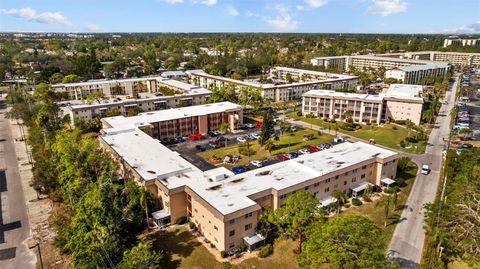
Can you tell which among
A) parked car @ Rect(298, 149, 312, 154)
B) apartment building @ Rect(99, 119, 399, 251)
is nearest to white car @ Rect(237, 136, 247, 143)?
parked car @ Rect(298, 149, 312, 154)

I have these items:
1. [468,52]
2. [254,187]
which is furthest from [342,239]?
[468,52]

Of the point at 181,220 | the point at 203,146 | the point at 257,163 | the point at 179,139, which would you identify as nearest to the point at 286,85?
the point at 179,139

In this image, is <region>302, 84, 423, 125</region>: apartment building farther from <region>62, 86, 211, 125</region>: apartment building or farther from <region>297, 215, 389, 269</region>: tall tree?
<region>297, 215, 389, 269</region>: tall tree

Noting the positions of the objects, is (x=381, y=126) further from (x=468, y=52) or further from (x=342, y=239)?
(x=468, y=52)

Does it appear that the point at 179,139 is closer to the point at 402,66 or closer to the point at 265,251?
the point at 265,251

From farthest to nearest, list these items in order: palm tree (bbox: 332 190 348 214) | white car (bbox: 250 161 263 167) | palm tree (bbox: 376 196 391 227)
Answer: white car (bbox: 250 161 263 167) < palm tree (bbox: 332 190 348 214) < palm tree (bbox: 376 196 391 227)

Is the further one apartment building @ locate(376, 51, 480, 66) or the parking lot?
apartment building @ locate(376, 51, 480, 66)
